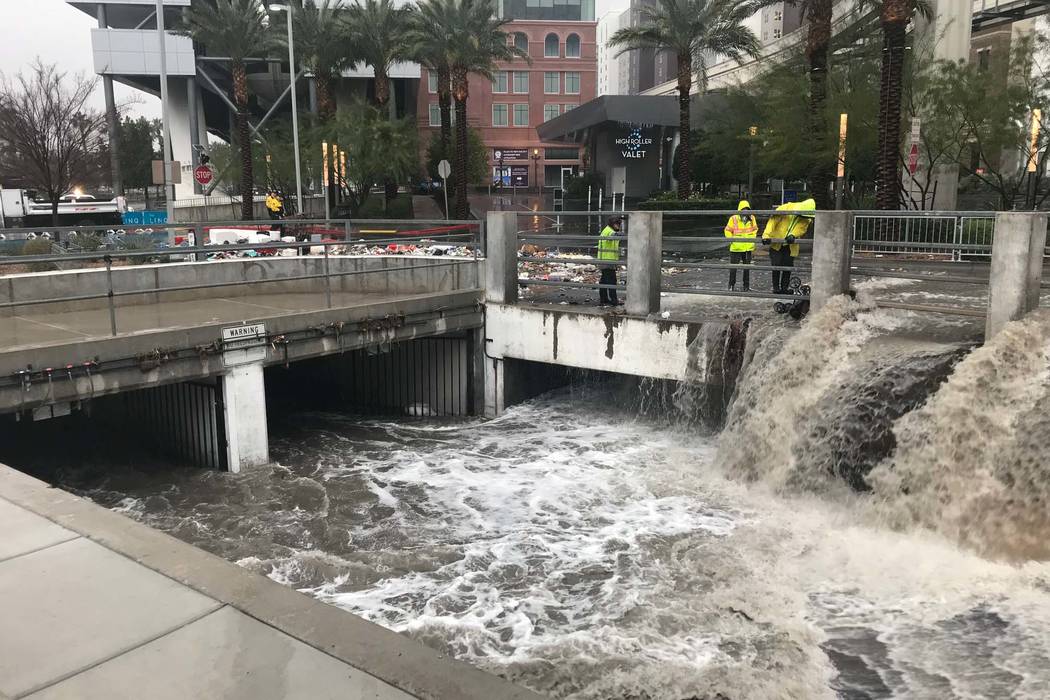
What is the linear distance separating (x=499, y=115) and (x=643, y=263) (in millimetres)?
75189

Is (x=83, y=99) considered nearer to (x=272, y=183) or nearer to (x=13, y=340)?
(x=272, y=183)

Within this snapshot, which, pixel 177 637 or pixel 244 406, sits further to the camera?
pixel 244 406

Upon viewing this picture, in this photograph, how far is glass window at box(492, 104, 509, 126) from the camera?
276 feet

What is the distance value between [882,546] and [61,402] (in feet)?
29.4

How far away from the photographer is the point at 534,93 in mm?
84438

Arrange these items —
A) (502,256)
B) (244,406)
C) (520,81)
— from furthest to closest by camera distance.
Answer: (520,81) < (502,256) < (244,406)

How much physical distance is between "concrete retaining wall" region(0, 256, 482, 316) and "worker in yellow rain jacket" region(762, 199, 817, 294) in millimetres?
5040

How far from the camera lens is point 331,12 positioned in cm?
4444

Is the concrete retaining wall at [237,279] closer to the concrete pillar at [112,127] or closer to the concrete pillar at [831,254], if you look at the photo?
the concrete pillar at [831,254]

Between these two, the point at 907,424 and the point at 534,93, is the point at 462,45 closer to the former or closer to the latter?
the point at 907,424

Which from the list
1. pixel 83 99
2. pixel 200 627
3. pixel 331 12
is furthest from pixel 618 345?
pixel 83 99

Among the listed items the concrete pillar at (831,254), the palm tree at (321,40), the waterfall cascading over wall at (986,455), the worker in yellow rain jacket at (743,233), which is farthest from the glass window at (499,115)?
the waterfall cascading over wall at (986,455)

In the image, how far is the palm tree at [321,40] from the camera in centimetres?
4356

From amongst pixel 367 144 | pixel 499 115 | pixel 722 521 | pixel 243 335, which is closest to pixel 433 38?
pixel 367 144
